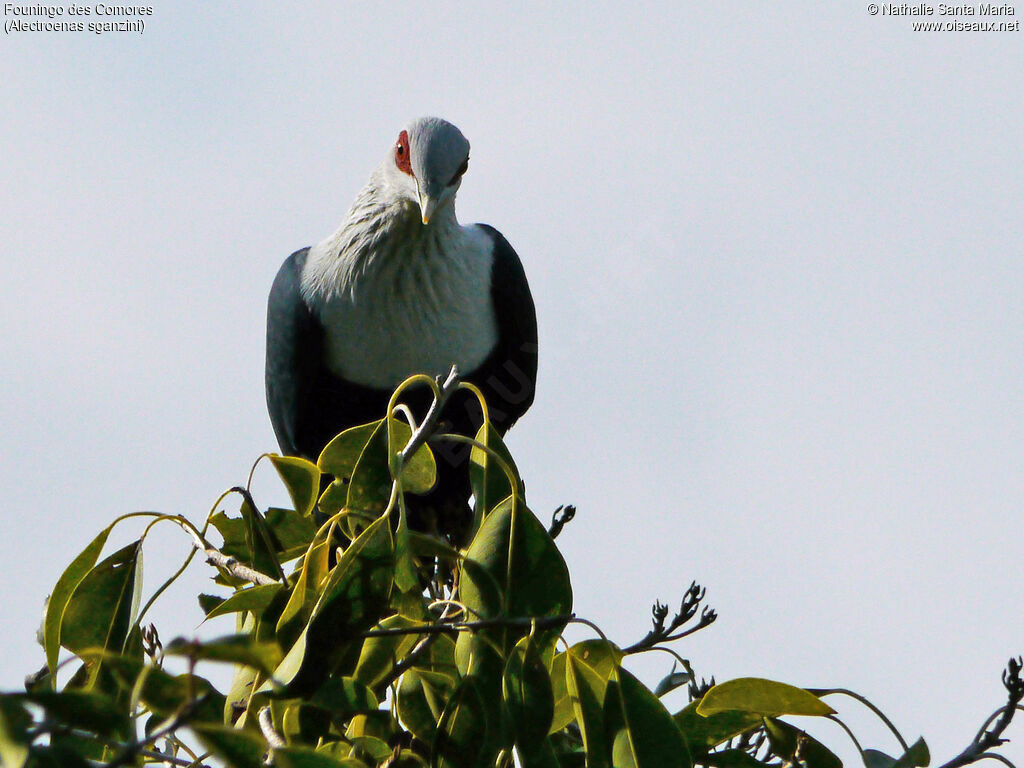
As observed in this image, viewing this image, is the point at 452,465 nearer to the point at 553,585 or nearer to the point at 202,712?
the point at 553,585

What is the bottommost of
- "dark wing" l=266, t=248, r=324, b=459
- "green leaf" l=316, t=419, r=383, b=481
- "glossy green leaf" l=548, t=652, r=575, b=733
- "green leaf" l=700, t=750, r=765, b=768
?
"green leaf" l=700, t=750, r=765, b=768

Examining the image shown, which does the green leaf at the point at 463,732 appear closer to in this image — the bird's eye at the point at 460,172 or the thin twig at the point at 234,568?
the thin twig at the point at 234,568

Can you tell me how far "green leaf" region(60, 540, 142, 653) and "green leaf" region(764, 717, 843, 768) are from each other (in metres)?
1.14

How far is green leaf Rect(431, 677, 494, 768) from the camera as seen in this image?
1.82 meters

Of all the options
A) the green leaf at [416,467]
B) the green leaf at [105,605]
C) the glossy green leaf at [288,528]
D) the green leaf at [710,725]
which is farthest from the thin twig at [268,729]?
the green leaf at [710,725]

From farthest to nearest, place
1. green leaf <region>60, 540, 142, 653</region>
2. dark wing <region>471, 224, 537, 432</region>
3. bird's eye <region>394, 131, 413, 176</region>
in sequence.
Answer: dark wing <region>471, 224, 537, 432</region>
bird's eye <region>394, 131, 413, 176</region>
green leaf <region>60, 540, 142, 653</region>

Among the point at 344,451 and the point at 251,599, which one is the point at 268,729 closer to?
the point at 251,599

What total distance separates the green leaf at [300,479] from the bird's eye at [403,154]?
2103 mm

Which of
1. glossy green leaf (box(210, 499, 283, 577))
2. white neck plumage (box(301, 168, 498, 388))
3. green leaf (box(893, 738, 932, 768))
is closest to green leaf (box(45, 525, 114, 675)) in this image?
glossy green leaf (box(210, 499, 283, 577))

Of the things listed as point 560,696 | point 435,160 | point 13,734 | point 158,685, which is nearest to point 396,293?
point 435,160

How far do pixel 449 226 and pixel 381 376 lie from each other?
1.99 feet

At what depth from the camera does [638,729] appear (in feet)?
5.83

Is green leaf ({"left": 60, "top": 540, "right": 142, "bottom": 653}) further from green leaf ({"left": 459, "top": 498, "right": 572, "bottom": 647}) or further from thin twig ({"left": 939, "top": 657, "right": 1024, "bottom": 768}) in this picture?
thin twig ({"left": 939, "top": 657, "right": 1024, "bottom": 768})

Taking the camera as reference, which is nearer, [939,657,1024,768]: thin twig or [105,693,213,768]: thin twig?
[105,693,213,768]: thin twig
